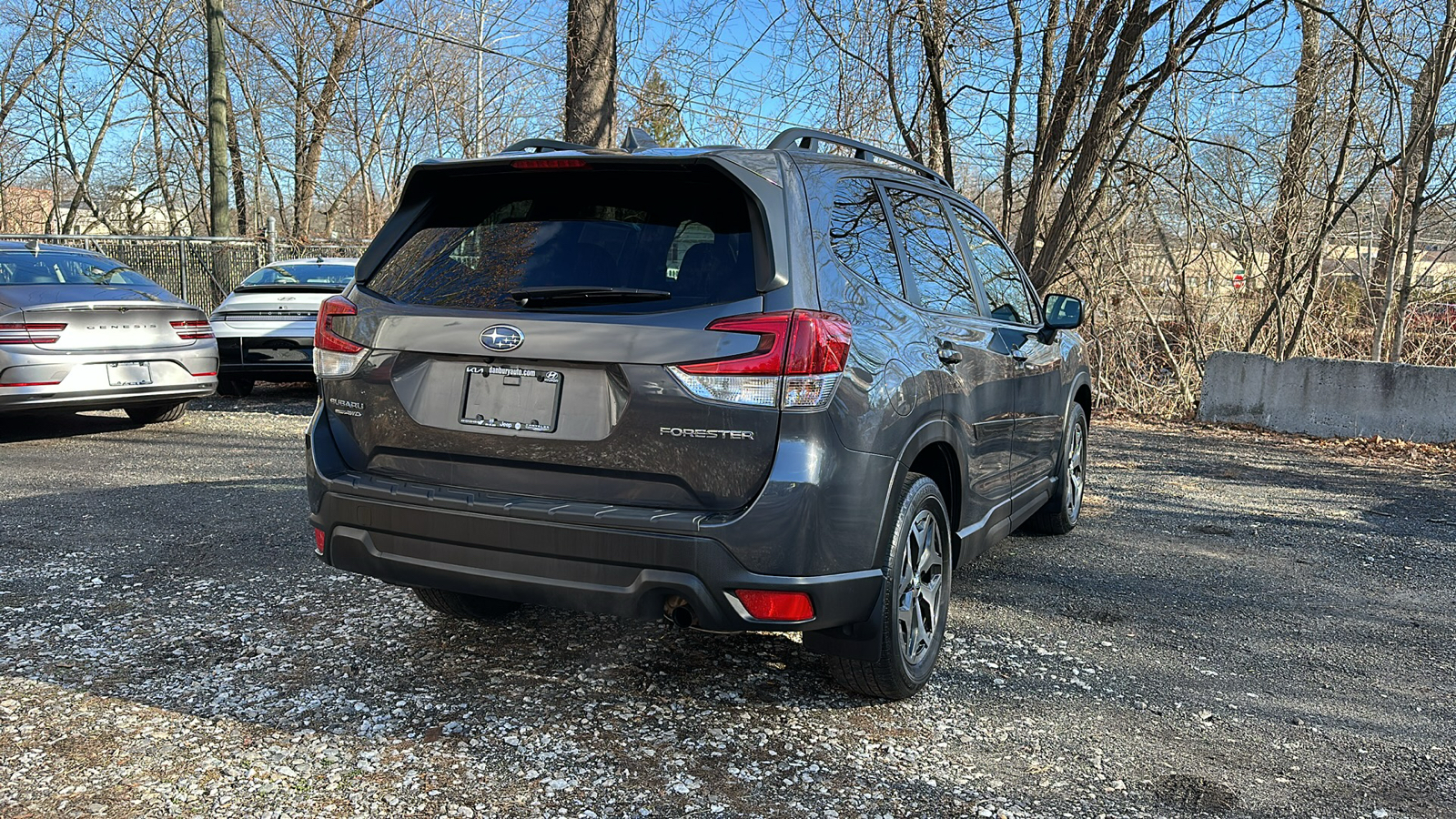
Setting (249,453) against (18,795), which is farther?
(249,453)

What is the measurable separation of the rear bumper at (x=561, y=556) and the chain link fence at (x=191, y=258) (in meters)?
14.1

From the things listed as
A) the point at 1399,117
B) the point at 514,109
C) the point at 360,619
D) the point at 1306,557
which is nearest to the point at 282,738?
the point at 360,619

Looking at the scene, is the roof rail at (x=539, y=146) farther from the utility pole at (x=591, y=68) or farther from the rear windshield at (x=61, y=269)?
the utility pole at (x=591, y=68)

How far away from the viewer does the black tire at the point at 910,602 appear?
3.40 m

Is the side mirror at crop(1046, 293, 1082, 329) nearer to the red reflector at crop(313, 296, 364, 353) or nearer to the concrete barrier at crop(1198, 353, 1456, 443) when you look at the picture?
the red reflector at crop(313, 296, 364, 353)

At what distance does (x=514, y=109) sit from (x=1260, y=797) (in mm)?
24583

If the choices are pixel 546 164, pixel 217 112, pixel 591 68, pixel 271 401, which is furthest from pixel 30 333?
pixel 217 112

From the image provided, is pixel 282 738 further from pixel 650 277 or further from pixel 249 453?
pixel 249 453

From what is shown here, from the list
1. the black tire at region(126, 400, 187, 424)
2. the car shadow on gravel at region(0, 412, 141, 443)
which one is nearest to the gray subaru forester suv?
the car shadow on gravel at region(0, 412, 141, 443)

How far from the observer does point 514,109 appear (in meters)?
25.5

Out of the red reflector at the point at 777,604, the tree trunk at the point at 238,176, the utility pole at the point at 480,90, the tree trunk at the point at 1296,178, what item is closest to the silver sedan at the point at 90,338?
the red reflector at the point at 777,604

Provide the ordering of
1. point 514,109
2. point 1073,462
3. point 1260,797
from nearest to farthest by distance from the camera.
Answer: point 1260,797, point 1073,462, point 514,109

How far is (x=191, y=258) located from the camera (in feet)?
55.7

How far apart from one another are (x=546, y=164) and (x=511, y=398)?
0.75 meters
